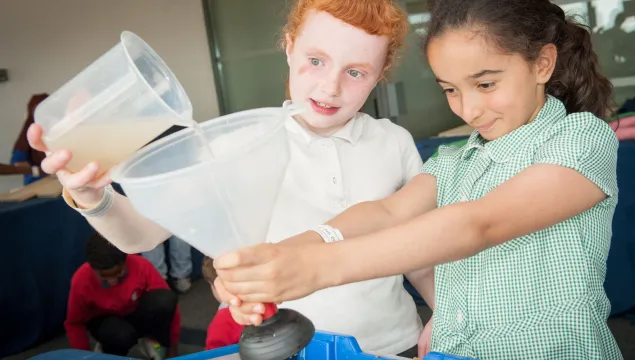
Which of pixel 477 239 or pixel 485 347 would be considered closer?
pixel 477 239

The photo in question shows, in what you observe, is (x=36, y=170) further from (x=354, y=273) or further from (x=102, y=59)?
(x=354, y=273)

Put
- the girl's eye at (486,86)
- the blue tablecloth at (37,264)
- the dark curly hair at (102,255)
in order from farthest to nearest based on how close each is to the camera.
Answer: the blue tablecloth at (37,264) < the dark curly hair at (102,255) < the girl's eye at (486,86)

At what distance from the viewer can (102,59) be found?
812 mm

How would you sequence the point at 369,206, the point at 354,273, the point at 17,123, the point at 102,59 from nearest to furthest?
the point at 354,273 → the point at 102,59 → the point at 369,206 → the point at 17,123

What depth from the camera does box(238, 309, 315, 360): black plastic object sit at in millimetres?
687

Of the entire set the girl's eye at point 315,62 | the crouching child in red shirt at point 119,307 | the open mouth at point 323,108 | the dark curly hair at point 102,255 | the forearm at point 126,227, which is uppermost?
the girl's eye at point 315,62

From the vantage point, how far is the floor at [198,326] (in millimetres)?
2568

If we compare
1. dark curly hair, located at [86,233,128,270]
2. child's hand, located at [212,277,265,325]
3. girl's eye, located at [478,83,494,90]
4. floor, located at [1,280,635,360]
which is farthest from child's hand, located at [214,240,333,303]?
dark curly hair, located at [86,233,128,270]

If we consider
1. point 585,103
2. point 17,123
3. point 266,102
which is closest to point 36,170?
point 17,123

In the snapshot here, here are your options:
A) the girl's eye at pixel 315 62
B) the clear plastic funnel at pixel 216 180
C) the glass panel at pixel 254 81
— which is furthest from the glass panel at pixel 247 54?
the clear plastic funnel at pixel 216 180

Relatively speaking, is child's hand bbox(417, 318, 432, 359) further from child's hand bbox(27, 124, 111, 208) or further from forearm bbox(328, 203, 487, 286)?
child's hand bbox(27, 124, 111, 208)

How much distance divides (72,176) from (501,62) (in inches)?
24.7

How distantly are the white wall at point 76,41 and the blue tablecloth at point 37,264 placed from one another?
2037mm

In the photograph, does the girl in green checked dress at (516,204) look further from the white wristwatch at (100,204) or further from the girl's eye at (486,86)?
the white wristwatch at (100,204)
